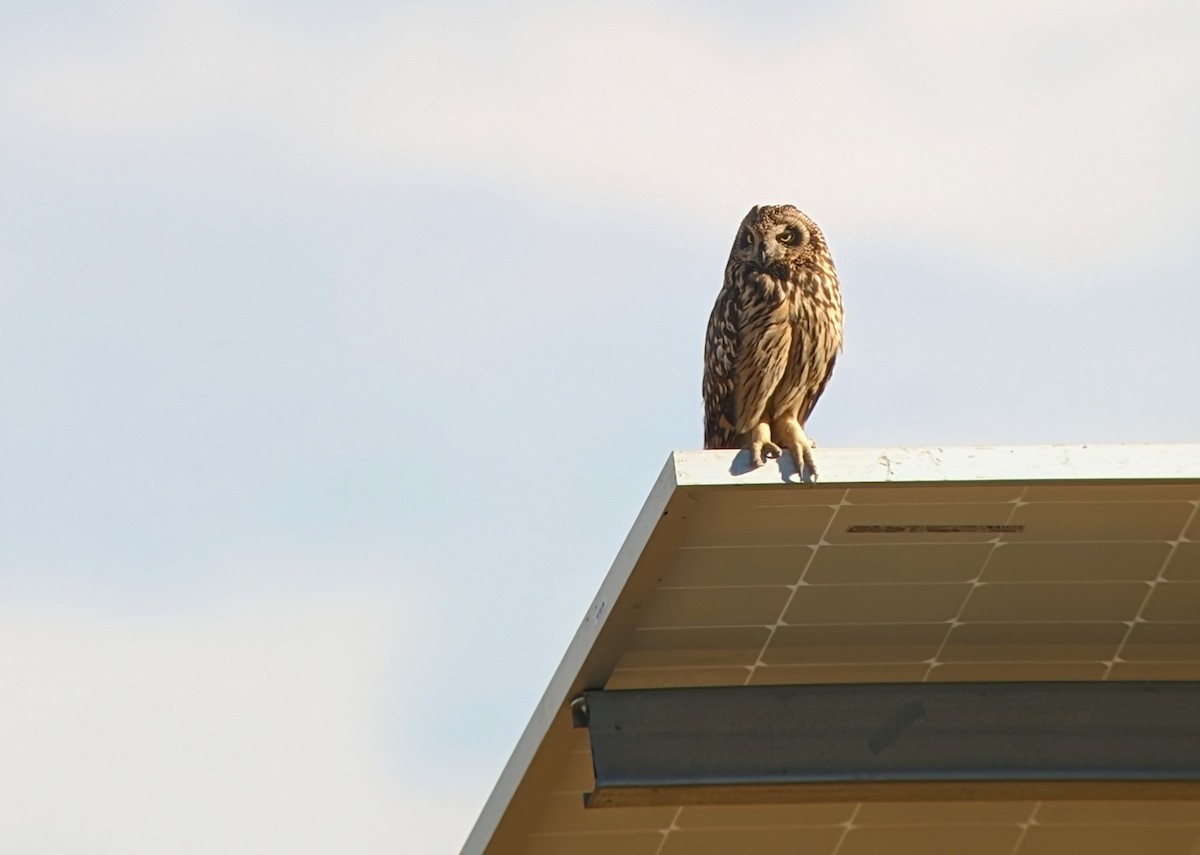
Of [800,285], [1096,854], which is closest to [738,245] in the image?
[800,285]

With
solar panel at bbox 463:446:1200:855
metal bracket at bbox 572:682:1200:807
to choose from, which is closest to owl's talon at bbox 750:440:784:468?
solar panel at bbox 463:446:1200:855

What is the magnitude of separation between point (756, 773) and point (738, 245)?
2856 millimetres

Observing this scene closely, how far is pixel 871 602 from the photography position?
6.27 metres

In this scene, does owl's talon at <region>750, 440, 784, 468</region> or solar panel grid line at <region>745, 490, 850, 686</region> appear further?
solar panel grid line at <region>745, 490, 850, 686</region>

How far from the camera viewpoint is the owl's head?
25.8 ft

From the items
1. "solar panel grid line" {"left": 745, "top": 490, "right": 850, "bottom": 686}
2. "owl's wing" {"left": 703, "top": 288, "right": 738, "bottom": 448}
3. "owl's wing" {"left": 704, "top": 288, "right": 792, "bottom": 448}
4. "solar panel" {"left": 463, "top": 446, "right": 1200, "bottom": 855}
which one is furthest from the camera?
"owl's wing" {"left": 703, "top": 288, "right": 738, "bottom": 448}

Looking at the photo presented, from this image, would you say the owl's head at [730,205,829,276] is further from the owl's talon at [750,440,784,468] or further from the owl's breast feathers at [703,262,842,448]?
the owl's talon at [750,440,784,468]

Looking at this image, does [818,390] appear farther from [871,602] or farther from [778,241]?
[871,602]

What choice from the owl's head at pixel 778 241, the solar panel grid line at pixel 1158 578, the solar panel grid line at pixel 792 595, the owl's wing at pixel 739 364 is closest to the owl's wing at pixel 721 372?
the owl's wing at pixel 739 364

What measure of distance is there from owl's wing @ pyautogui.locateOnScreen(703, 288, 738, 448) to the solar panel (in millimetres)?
1566

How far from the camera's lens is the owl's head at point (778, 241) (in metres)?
7.86

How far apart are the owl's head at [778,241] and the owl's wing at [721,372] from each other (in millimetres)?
199

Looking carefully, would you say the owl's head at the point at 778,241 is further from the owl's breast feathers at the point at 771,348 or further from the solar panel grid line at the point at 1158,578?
the solar panel grid line at the point at 1158,578

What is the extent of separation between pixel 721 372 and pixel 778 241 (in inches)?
25.8
